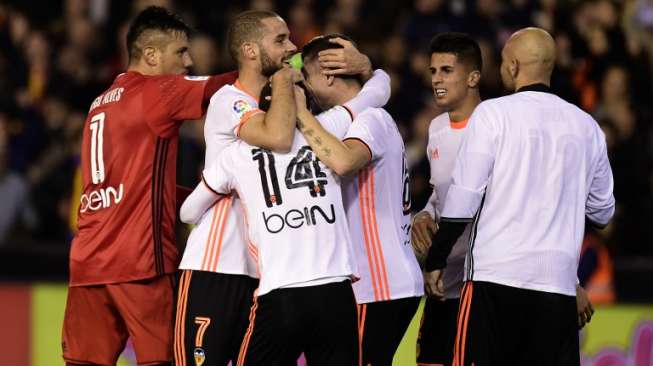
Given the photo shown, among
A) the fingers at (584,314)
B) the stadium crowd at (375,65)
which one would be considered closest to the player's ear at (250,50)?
the fingers at (584,314)

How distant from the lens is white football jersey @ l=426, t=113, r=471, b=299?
23.5ft

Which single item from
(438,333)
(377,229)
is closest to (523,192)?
→ (377,229)

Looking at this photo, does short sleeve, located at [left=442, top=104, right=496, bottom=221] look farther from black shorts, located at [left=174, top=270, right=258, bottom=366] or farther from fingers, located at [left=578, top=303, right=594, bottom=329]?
black shorts, located at [left=174, top=270, right=258, bottom=366]

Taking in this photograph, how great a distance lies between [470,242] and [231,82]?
1.60 meters

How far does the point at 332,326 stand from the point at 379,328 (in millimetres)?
614

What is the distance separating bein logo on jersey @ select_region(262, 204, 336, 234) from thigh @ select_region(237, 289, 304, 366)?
0.31 meters

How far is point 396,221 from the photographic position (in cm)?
658

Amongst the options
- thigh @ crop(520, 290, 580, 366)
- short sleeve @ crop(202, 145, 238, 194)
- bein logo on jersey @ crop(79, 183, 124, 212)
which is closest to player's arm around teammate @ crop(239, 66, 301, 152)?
short sleeve @ crop(202, 145, 238, 194)

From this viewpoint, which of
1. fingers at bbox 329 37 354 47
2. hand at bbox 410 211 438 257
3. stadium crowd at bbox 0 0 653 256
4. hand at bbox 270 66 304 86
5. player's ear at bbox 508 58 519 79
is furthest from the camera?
stadium crowd at bbox 0 0 653 256

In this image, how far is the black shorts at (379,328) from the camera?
6434mm

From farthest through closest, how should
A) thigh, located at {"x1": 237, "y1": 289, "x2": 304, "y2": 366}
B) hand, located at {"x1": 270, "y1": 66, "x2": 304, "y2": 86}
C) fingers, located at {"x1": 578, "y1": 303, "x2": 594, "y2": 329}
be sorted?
fingers, located at {"x1": 578, "y1": 303, "x2": 594, "y2": 329}
hand, located at {"x1": 270, "y1": 66, "x2": 304, "y2": 86}
thigh, located at {"x1": 237, "y1": 289, "x2": 304, "y2": 366}

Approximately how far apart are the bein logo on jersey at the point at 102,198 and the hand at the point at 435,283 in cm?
180

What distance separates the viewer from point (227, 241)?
6551mm

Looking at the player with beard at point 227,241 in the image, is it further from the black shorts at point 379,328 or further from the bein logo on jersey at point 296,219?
the black shorts at point 379,328
